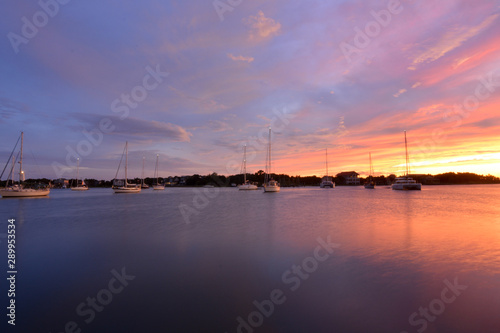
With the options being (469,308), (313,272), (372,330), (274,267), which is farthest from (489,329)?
(274,267)

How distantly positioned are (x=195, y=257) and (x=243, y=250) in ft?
8.56

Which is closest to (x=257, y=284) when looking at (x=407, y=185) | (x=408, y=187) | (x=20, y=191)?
(x=20, y=191)

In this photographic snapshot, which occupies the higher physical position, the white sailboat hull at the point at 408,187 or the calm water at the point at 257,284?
A: the white sailboat hull at the point at 408,187

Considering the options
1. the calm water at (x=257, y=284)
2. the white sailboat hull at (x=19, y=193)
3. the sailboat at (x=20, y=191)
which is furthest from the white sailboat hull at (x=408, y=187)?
the white sailboat hull at (x=19, y=193)

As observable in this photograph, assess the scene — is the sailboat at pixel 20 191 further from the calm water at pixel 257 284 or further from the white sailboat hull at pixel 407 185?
the white sailboat hull at pixel 407 185

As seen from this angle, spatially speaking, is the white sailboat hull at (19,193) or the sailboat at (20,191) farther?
the white sailboat hull at (19,193)

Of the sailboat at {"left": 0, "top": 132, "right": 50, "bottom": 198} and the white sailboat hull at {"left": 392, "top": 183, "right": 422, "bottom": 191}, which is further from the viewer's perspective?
the white sailboat hull at {"left": 392, "top": 183, "right": 422, "bottom": 191}

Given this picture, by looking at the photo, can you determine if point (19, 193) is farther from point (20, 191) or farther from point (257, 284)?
point (257, 284)

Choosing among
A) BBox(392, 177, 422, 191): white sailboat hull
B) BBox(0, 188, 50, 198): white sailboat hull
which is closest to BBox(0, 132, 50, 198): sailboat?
BBox(0, 188, 50, 198): white sailboat hull

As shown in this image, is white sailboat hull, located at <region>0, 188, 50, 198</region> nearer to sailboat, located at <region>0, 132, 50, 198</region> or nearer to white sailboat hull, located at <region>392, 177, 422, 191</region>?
sailboat, located at <region>0, 132, 50, 198</region>

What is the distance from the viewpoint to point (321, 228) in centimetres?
1953

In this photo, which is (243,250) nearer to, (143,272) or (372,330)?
(143,272)

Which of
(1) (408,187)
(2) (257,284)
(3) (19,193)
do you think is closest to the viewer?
(2) (257,284)

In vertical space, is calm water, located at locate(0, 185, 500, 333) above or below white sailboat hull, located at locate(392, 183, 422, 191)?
below
